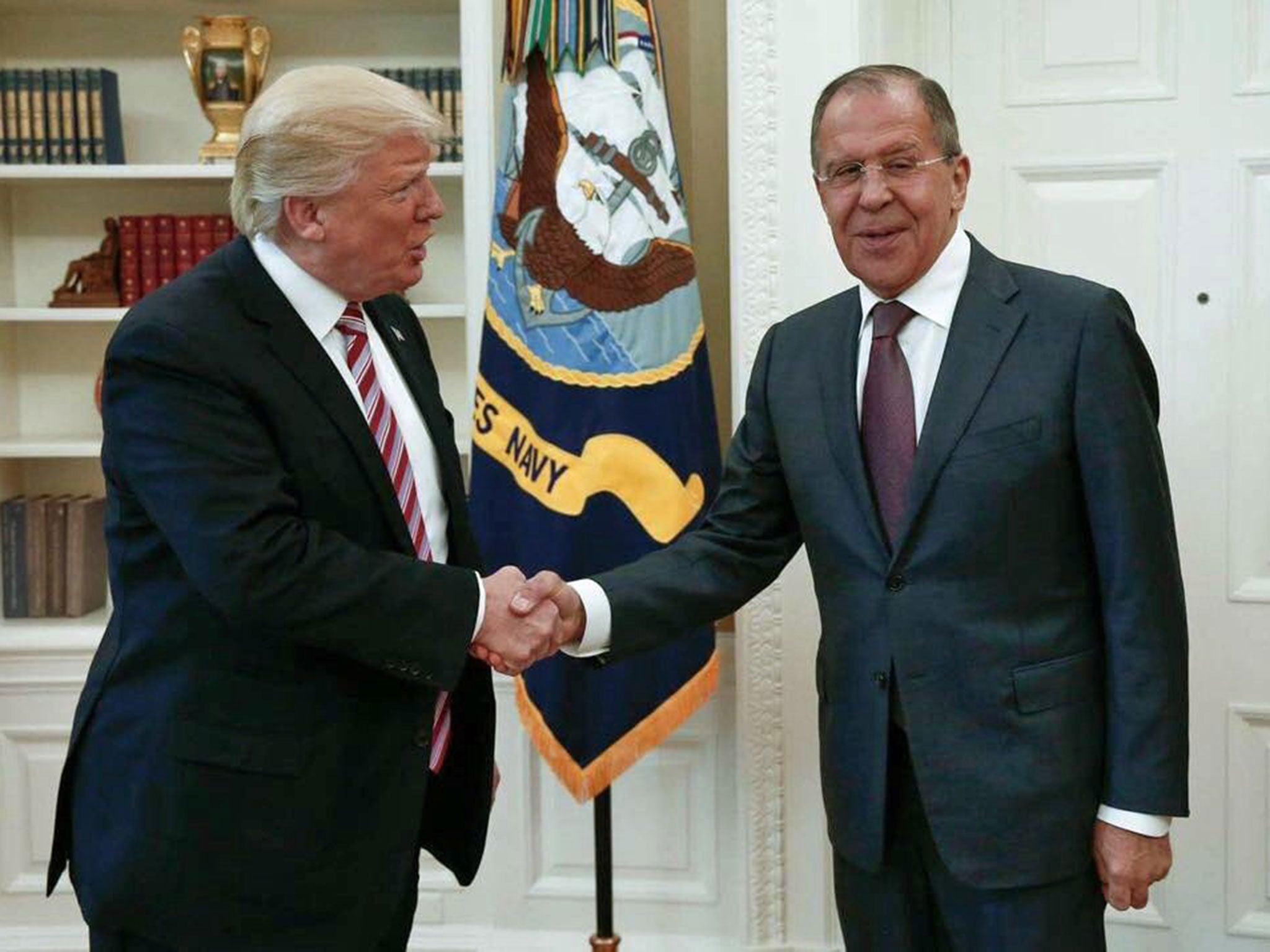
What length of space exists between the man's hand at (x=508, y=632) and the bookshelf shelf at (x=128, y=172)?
143 centimetres

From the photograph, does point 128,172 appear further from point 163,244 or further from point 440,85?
point 440,85

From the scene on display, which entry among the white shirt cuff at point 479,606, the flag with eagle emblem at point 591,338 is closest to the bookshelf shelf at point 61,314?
the flag with eagle emblem at point 591,338

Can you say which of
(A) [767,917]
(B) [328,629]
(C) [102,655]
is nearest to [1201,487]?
(A) [767,917]

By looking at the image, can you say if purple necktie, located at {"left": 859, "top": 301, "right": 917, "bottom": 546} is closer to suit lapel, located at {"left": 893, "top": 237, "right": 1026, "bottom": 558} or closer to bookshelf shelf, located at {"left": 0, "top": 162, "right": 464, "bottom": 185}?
suit lapel, located at {"left": 893, "top": 237, "right": 1026, "bottom": 558}

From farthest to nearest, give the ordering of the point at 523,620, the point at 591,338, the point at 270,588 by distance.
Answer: the point at 591,338 < the point at 523,620 < the point at 270,588

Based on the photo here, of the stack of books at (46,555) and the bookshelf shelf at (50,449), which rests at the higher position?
the bookshelf shelf at (50,449)

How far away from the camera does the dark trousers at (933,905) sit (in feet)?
6.03

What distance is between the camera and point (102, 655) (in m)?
1.81

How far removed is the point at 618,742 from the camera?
290 centimetres

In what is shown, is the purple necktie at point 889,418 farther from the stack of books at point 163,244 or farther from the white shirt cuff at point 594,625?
the stack of books at point 163,244

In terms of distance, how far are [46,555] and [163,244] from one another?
77 centimetres

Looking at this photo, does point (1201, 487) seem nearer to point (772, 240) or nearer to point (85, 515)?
point (772, 240)

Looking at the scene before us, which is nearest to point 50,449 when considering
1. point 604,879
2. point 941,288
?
point 604,879

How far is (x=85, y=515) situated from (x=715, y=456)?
1.54 meters
